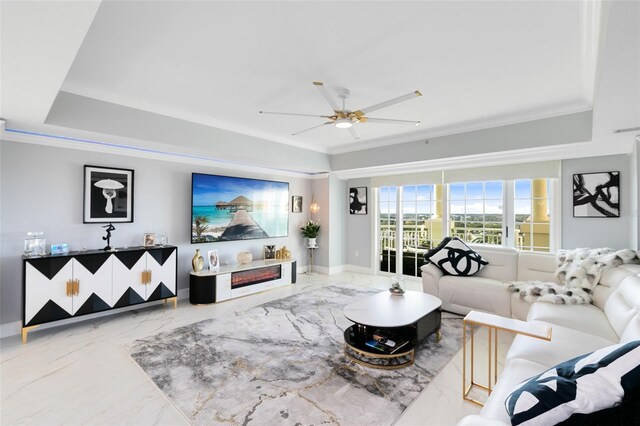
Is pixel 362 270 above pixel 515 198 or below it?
below

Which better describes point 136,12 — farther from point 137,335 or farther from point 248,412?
point 137,335

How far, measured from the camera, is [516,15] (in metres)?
1.97

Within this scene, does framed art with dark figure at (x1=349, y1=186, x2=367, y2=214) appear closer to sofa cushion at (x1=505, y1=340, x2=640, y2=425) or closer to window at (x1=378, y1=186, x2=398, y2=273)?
window at (x1=378, y1=186, x2=398, y2=273)

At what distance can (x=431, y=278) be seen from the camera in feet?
13.4

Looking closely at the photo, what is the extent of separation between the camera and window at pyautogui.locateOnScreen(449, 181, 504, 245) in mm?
4891

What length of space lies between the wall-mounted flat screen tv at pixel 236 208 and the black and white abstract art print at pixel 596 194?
183 inches

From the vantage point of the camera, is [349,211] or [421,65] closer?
[421,65]

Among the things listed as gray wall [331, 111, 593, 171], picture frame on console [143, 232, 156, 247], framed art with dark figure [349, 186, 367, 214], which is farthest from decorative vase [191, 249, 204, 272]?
framed art with dark figure [349, 186, 367, 214]

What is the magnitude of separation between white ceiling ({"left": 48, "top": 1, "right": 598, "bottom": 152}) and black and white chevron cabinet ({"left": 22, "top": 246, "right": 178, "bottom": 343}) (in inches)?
71.6

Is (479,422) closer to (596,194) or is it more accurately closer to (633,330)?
(633,330)

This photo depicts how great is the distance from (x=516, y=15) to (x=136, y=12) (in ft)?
8.21

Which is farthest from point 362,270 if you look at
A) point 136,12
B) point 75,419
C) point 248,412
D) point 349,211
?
point 136,12

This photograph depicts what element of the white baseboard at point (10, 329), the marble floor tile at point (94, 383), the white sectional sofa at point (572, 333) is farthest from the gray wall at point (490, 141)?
the white baseboard at point (10, 329)

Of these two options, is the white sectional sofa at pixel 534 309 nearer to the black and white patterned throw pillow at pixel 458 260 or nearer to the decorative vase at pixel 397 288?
the black and white patterned throw pillow at pixel 458 260
